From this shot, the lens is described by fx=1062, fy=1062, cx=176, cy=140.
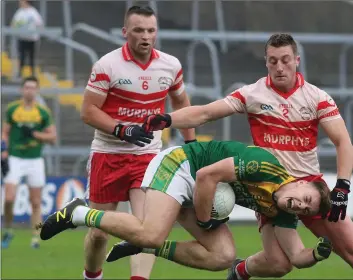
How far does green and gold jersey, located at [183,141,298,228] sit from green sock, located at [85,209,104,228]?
2.81ft

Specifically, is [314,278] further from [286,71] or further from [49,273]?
[286,71]

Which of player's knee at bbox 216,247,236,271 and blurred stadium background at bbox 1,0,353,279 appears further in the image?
blurred stadium background at bbox 1,0,353,279

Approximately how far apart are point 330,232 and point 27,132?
25.3ft

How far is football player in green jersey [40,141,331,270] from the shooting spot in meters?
8.55

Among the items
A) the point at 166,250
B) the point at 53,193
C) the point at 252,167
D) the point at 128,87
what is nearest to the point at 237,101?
the point at 252,167

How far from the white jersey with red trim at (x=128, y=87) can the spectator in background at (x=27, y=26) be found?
1066 cm

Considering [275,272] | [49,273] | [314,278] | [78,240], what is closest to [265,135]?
[275,272]

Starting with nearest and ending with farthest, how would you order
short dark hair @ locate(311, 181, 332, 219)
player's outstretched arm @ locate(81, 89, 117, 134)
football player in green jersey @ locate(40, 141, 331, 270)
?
Result: football player in green jersey @ locate(40, 141, 331, 270) < short dark hair @ locate(311, 181, 332, 219) < player's outstretched arm @ locate(81, 89, 117, 134)

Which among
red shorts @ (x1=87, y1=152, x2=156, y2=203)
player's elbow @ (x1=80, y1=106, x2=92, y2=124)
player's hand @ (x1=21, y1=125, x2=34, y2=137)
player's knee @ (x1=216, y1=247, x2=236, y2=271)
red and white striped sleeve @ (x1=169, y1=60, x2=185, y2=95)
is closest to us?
player's knee @ (x1=216, y1=247, x2=236, y2=271)

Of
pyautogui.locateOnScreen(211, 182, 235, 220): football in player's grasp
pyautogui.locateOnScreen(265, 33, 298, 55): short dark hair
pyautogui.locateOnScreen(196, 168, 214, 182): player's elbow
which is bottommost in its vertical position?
pyautogui.locateOnScreen(211, 182, 235, 220): football in player's grasp

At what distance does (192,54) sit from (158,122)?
12296mm

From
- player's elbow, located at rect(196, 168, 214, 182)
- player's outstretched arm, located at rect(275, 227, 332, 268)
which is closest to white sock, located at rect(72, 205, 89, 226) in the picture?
player's elbow, located at rect(196, 168, 214, 182)

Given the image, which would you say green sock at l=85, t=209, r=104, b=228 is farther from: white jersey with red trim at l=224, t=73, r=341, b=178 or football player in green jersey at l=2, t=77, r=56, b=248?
football player in green jersey at l=2, t=77, r=56, b=248

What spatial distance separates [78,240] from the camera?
16.9 m
